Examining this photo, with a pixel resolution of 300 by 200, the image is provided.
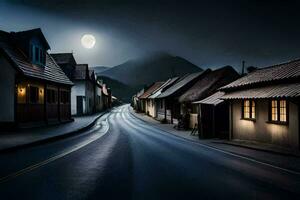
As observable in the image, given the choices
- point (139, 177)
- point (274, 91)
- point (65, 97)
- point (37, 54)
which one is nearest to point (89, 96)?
point (65, 97)

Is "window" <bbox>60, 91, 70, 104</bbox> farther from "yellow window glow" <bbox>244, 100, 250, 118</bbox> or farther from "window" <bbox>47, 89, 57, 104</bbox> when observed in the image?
"yellow window glow" <bbox>244, 100, 250, 118</bbox>

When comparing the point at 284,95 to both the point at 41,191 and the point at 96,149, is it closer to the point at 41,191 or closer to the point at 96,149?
the point at 96,149

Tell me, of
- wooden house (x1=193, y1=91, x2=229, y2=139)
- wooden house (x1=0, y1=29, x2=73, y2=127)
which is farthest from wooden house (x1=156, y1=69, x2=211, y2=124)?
wooden house (x1=0, y1=29, x2=73, y2=127)

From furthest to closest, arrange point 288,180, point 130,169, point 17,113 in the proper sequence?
1. point 17,113
2. point 130,169
3. point 288,180

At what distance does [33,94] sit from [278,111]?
18643 mm

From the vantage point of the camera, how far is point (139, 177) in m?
7.74

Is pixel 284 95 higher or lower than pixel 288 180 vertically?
higher

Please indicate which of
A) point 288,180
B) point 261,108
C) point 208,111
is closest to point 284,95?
point 261,108

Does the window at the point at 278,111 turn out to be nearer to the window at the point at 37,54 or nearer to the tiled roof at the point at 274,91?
the tiled roof at the point at 274,91

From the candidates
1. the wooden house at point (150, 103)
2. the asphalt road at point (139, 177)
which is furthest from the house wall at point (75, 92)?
the asphalt road at point (139, 177)

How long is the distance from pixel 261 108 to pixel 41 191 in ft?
41.2

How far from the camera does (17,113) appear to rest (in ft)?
65.0

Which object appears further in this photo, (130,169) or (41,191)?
(130,169)

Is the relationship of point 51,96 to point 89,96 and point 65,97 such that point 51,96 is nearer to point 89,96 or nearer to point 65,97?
point 65,97
